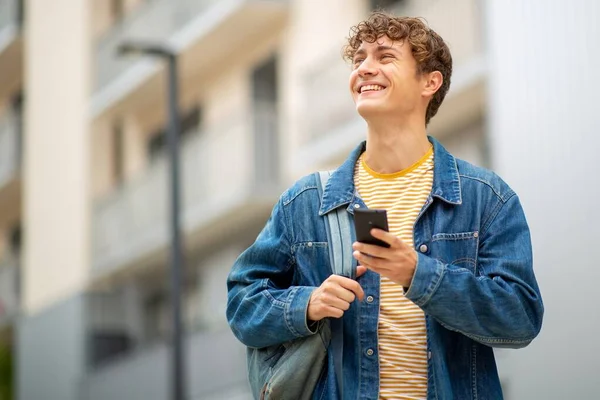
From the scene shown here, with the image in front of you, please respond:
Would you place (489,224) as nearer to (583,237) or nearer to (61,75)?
(583,237)

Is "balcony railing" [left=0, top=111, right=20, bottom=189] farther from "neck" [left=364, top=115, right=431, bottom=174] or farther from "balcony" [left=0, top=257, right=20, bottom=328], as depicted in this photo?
"neck" [left=364, top=115, right=431, bottom=174]

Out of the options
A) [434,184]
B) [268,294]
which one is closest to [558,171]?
[434,184]

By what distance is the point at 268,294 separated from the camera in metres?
4.68

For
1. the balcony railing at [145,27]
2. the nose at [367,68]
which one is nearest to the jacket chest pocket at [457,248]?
the nose at [367,68]

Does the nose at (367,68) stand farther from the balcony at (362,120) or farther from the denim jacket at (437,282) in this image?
the balcony at (362,120)

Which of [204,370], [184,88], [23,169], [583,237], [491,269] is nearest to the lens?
[491,269]

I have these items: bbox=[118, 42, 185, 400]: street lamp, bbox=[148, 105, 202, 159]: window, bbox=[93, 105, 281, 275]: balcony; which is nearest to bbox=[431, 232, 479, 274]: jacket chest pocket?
bbox=[118, 42, 185, 400]: street lamp

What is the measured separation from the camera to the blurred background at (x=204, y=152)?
10336 mm

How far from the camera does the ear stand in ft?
15.9

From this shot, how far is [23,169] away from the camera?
3269 cm

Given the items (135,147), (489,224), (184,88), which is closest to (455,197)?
(489,224)

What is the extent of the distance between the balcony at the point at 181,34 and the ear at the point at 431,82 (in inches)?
731

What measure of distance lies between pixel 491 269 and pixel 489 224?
0.62 feet

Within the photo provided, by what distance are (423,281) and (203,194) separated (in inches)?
816
